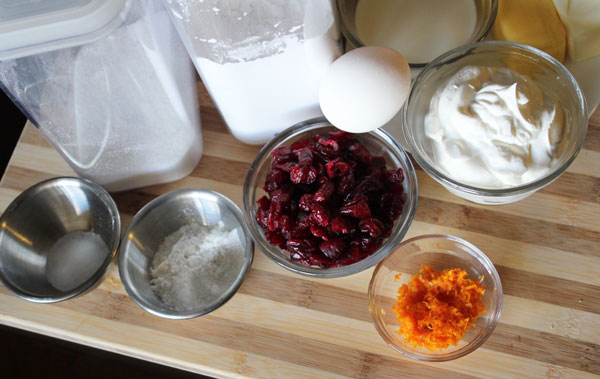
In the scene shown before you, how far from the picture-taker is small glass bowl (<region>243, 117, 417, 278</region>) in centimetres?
98

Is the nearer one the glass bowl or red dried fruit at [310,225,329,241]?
red dried fruit at [310,225,329,241]

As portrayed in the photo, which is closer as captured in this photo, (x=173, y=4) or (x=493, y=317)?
(x=173, y=4)

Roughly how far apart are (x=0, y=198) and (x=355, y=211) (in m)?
0.80

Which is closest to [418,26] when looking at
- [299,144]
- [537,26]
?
[537,26]

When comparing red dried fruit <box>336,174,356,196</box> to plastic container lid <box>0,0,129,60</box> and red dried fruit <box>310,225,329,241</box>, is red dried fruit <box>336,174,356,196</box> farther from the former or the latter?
plastic container lid <box>0,0,129,60</box>

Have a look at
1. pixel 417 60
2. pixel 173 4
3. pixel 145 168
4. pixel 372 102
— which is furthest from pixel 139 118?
pixel 417 60

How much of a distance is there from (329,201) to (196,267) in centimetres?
30

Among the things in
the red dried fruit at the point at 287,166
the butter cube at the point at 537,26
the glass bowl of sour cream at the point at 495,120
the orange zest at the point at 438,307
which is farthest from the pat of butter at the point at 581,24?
the red dried fruit at the point at 287,166

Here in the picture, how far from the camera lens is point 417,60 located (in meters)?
1.09

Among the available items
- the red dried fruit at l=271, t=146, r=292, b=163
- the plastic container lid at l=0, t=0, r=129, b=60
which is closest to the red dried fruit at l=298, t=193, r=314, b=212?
the red dried fruit at l=271, t=146, r=292, b=163

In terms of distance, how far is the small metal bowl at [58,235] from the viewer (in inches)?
42.4

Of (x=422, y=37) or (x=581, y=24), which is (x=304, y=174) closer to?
(x=422, y=37)

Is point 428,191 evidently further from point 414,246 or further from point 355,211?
point 355,211

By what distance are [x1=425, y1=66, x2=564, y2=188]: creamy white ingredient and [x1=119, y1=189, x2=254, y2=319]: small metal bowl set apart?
0.42 m
